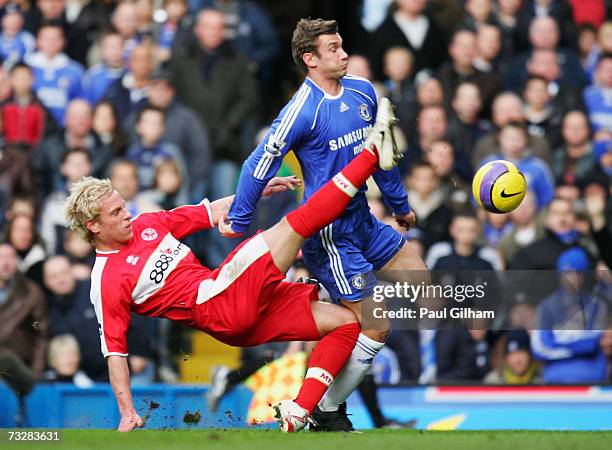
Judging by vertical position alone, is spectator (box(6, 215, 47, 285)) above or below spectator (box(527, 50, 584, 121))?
below

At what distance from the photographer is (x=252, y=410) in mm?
9211

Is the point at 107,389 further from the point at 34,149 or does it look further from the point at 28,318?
the point at 34,149

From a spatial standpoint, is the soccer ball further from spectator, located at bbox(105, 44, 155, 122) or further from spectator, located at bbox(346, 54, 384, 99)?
spectator, located at bbox(105, 44, 155, 122)

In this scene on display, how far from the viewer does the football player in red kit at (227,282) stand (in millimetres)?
6695

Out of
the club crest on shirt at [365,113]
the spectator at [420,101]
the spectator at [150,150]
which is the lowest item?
the spectator at [150,150]

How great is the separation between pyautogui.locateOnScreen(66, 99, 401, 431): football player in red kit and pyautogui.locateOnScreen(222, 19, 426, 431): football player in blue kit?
15 cm

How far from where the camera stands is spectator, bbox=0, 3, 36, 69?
11234mm

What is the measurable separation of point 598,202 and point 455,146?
1350 millimetres

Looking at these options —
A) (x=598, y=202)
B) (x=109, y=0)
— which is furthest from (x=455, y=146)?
(x=109, y=0)

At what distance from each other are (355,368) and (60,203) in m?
4.48

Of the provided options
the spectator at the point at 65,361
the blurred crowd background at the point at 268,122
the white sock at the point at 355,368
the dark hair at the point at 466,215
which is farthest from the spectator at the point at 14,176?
the white sock at the point at 355,368

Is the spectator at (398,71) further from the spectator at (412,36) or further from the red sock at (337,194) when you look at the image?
the red sock at (337,194)

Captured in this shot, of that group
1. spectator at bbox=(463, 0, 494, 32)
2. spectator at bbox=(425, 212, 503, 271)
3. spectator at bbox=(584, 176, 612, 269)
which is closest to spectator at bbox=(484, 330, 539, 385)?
spectator at bbox=(425, 212, 503, 271)

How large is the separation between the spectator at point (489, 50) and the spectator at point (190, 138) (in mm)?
2557
